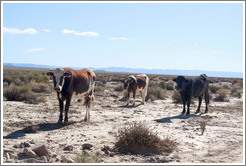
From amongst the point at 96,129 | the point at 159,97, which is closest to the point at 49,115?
the point at 96,129

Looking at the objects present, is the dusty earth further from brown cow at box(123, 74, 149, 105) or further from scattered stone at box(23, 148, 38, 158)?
brown cow at box(123, 74, 149, 105)

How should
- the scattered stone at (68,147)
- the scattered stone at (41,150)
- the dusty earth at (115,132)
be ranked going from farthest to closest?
the scattered stone at (68,147), the dusty earth at (115,132), the scattered stone at (41,150)

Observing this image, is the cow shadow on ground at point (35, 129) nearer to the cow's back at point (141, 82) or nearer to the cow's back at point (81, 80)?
the cow's back at point (81, 80)

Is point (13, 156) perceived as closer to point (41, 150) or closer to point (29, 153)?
point (29, 153)

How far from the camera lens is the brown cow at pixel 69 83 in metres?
10.3

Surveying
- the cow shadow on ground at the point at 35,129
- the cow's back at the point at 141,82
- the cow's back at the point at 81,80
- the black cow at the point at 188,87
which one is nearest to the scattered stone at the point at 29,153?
the cow shadow on ground at the point at 35,129

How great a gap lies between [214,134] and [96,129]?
12.9 feet

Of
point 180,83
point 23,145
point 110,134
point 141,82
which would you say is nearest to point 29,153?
point 23,145

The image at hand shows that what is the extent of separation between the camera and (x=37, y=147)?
6609 mm

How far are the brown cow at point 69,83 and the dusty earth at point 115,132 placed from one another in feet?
2.93

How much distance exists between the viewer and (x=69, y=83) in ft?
35.4

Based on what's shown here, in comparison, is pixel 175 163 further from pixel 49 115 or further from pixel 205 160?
pixel 49 115

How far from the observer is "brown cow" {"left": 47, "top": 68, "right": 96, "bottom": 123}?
10266mm

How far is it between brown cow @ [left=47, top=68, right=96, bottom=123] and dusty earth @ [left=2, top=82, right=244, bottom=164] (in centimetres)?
89
